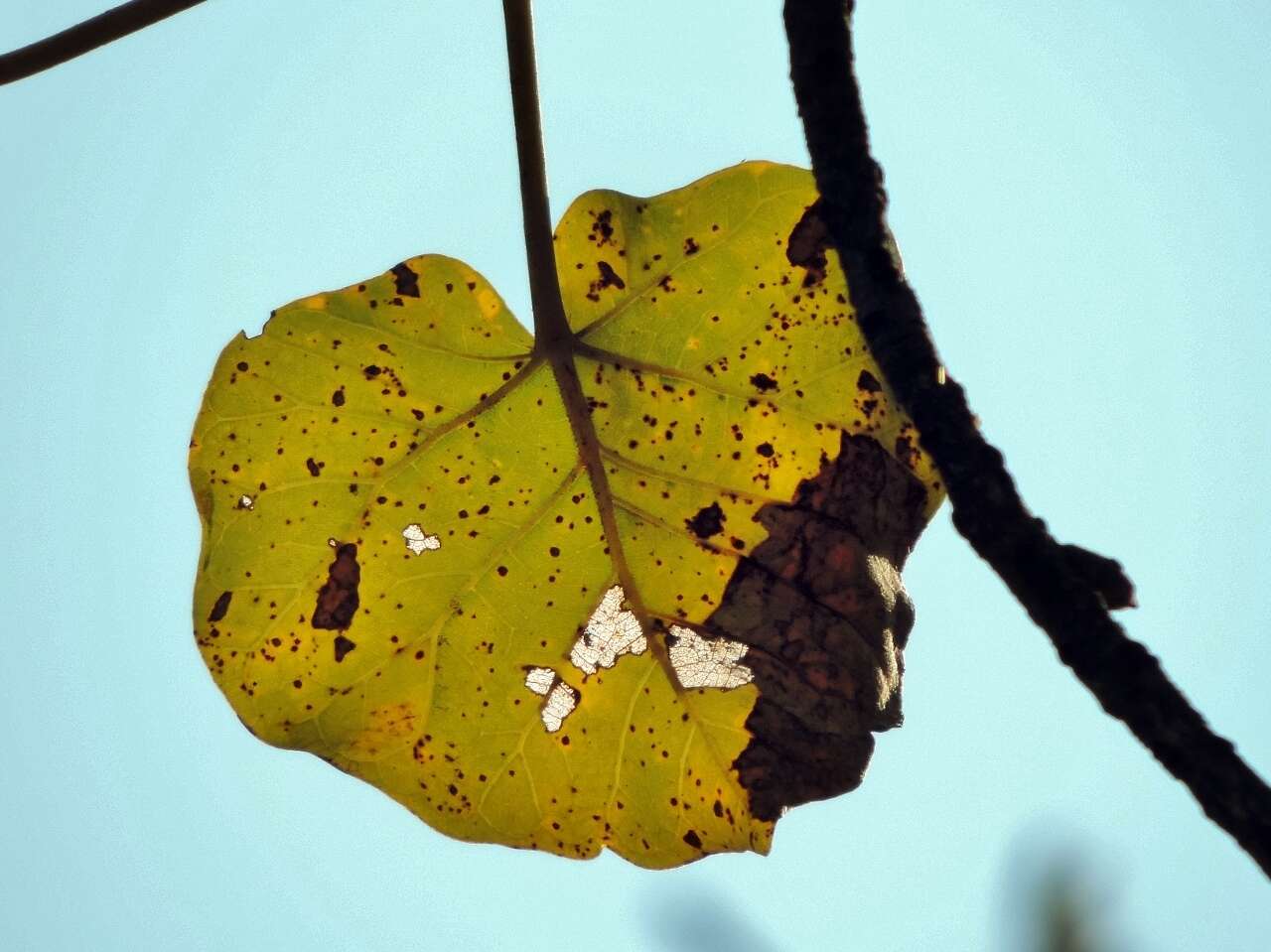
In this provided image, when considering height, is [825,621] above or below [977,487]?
above

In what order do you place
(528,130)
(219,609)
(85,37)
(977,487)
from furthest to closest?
1. (219,609)
2. (528,130)
3. (85,37)
4. (977,487)

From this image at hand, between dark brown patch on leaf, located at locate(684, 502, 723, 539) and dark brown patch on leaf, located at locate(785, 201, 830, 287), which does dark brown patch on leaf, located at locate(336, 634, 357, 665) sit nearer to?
dark brown patch on leaf, located at locate(684, 502, 723, 539)

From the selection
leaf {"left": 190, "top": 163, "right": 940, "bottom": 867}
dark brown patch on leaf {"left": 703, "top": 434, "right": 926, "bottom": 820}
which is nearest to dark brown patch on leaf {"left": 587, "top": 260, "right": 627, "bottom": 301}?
leaf {"left": 190, "top": 163, "right": 940, "bottom": 867}

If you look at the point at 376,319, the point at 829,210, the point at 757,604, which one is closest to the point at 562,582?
the point at 757,604

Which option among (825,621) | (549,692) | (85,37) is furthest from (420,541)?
(85,37)

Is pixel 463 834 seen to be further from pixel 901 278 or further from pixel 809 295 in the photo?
pixel 901 278

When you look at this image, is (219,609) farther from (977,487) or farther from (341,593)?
(977,487)

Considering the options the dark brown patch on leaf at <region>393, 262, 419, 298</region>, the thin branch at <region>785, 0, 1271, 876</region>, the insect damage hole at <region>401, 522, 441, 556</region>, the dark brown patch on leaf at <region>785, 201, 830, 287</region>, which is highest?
the dark brown patch on leaf at <region>393, 262, 419, 298</region>

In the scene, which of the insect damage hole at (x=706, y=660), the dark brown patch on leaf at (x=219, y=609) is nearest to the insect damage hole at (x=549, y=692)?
the insect damage hole at (x=706, y=660)

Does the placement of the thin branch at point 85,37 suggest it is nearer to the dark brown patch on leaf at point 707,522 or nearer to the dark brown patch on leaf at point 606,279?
the dark brown patch on leaf at point 606,279

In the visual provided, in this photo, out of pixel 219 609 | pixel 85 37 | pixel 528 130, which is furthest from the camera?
pixel 219 609
